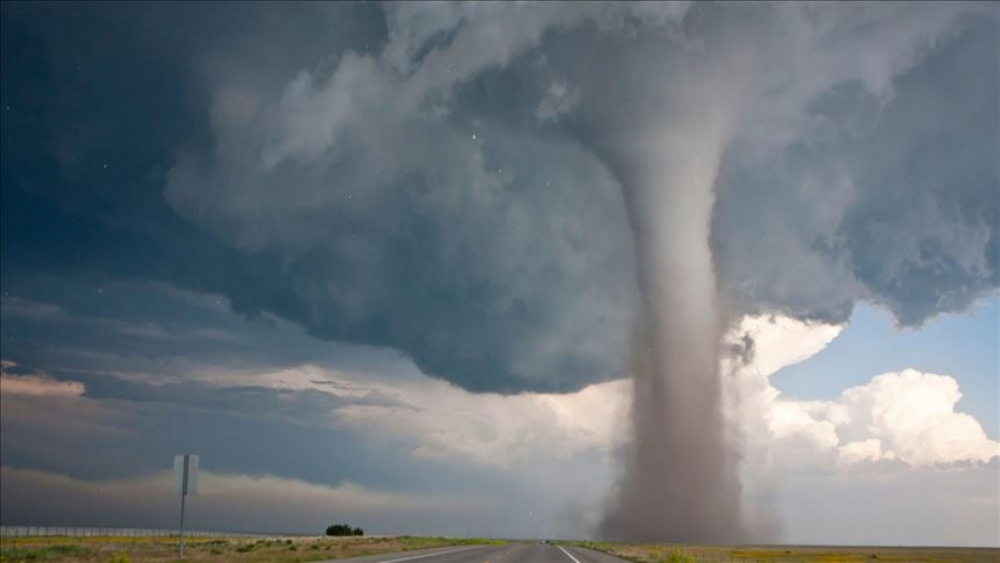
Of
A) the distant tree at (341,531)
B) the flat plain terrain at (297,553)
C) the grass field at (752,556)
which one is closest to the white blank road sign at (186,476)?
the flat plain terrain at (297,553)

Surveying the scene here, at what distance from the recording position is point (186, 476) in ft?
127

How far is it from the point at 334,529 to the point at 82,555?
419ft

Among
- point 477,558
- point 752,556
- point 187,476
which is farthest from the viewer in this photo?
point 752,556

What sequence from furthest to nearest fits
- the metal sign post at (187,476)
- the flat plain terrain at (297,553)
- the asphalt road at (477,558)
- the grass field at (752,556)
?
the grass field at (752,556)
the asphalt road at (477,558)
the flat plain terrain at (297,553)
the metal sign post at (187,476)

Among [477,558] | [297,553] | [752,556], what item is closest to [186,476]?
[477,558]

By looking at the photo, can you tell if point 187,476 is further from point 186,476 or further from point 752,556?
point 752,556

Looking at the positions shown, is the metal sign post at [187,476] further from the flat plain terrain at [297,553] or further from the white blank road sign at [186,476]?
the flat plain terrain at [297,553]

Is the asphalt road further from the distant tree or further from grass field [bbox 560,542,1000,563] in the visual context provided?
the distant tree

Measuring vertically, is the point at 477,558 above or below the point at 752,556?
above

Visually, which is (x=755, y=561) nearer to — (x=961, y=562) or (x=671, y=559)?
(x=961, y=562)

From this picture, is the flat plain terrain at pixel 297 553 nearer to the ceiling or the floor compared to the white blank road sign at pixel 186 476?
nearer to the floor

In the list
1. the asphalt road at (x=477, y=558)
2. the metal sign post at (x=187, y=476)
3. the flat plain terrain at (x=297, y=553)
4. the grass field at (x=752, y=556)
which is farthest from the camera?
the grass field at (x=752, y=556)

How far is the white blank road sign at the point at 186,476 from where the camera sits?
127 ft

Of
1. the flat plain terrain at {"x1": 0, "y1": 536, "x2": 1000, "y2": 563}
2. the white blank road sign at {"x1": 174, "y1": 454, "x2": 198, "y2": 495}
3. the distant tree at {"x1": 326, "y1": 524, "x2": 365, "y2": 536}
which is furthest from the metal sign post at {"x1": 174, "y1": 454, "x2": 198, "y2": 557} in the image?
the distant tree at {"x1": 326, "y1": 524, "x2": 365, "y2": 536}
